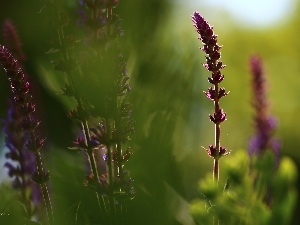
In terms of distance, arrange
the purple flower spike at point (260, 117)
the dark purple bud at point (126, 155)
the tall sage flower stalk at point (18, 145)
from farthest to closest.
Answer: the purple flower spike at point (260, 117) < the tall sage flower stalk at point (18, 145) < the dark purple bud at point (126, 155)

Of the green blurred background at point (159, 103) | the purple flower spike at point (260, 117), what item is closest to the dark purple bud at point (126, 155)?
the green blurred background at point (159, 103)

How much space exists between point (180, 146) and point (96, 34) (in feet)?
0.56

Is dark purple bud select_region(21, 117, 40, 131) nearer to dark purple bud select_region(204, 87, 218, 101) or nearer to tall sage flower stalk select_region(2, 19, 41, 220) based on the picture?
tall sage flower stalk select_region(2, 19, 41, 220)

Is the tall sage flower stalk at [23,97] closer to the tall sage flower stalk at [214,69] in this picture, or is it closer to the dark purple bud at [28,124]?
the dark purple bud at [28,124]

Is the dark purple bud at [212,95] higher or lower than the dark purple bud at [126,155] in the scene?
higher

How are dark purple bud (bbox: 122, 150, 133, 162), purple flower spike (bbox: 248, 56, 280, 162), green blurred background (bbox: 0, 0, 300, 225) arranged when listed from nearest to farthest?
green blurred background (bbox: 0, 0, 300, 225) < dark purple bud (bbox: 122, 150, 133, 162) < purple flower spike (bbox: 248, 56, 280, 162)

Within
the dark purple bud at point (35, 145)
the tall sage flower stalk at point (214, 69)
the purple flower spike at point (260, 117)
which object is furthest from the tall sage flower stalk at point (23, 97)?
the purple flower spike at point (260, 117)

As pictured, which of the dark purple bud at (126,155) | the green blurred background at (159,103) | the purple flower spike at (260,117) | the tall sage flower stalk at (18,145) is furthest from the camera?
the purple flower spike at (260,117)

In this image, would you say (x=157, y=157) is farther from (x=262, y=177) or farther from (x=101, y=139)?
(x=101, y=139)

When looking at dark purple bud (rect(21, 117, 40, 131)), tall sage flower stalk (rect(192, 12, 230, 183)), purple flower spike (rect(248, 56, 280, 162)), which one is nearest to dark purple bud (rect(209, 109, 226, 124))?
tall sage flower stalk (rect(192, 12, 230, 183))

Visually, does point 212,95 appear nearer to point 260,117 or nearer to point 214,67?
point 214,67

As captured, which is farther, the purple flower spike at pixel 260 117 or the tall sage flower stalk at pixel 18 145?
the purple flower spike at pixel 260 117

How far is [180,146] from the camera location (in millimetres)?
479

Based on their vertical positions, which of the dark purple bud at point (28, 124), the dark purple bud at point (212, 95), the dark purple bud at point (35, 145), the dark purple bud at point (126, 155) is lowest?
the dark purple bud at point (126, 155)
